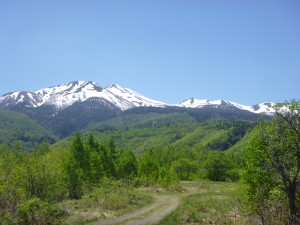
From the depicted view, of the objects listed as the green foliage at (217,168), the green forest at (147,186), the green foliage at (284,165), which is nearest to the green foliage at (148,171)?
the green forest at (147,186)

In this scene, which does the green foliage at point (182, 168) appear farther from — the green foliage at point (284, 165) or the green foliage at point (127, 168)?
the green foliage at point (284, 165)

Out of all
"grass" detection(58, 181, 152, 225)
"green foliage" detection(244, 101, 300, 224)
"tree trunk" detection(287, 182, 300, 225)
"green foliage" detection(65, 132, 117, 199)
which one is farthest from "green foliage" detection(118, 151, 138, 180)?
"tree trunk" detection(287, 182, 300, 225)

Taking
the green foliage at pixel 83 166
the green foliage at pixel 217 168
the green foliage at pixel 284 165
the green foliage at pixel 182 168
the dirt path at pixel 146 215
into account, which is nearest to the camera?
the green foliage at pixel 284 165

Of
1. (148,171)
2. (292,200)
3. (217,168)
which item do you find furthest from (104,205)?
(217,168)

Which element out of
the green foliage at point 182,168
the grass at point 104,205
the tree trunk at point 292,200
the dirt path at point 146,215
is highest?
the tree trunk at point 292,200

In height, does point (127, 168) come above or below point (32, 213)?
below

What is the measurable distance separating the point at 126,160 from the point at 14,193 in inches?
1968

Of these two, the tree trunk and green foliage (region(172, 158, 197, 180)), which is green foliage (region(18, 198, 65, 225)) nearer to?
the tree trunk

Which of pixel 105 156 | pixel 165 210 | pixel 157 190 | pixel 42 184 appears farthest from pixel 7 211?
pixel 105 156

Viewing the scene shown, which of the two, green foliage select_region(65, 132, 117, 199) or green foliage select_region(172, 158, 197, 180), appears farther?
green foliage select_region(172, 158, 197, 180)

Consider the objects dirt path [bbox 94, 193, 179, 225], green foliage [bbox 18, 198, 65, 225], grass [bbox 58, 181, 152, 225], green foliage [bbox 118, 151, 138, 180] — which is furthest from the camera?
green foliage [bbox 118, 151, 138, 180]

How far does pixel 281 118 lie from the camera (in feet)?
61.4

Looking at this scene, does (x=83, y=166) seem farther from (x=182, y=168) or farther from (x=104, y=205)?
(x=182, y=168)

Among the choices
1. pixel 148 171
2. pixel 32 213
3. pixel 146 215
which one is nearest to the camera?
pixel 32 213
